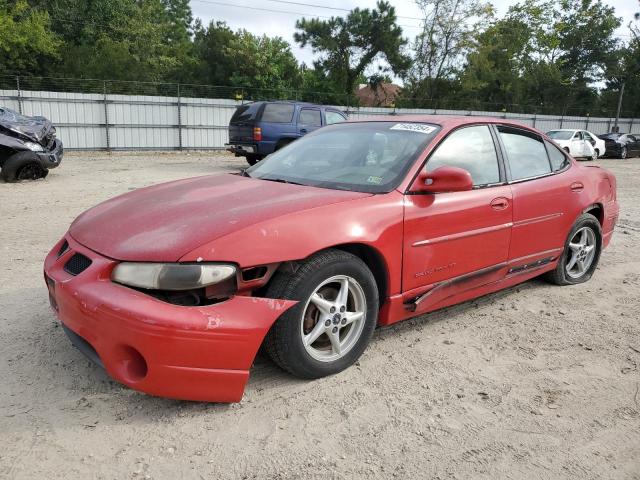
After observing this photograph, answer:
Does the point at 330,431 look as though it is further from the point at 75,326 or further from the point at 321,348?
the point at 75,326

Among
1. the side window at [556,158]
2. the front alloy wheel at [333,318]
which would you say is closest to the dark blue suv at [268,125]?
the side window at [556,158]

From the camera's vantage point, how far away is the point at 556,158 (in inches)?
170

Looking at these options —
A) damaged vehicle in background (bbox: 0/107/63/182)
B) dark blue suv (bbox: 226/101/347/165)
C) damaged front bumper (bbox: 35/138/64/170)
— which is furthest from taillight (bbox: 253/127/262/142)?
damaged vehicle in background (bbox: 0/107/63/182)

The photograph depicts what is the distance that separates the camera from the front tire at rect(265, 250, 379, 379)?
2506 millimetres

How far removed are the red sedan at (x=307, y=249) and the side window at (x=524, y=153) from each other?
0.01 meters

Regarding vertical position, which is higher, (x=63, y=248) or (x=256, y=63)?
(x=256, y=63)

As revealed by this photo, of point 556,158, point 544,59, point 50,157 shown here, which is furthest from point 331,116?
point 544,59

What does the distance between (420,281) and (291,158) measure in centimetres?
133

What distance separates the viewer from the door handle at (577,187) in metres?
4.24

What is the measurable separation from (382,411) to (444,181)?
1352mm

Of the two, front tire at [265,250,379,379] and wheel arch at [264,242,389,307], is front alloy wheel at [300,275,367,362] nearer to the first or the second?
front tire at [265,250,379,379]

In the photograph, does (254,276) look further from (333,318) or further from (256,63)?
(256,63)

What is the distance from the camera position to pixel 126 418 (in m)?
2.38

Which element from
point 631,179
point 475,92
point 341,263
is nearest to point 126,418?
point 341,263
